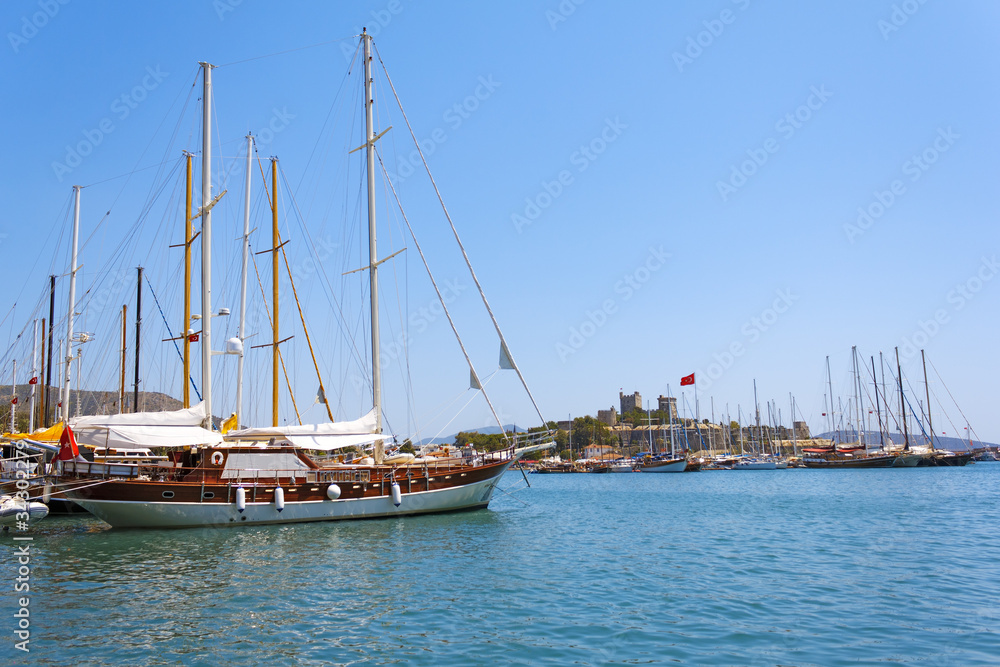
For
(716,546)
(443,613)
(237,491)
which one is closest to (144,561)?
(237,491)

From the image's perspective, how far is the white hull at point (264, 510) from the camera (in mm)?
23828

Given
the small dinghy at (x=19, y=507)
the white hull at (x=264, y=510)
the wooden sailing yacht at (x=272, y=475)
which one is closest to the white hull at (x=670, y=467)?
the wooden sailing yacht at (x=272, y=475)

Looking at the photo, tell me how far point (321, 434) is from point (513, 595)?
48.3 feet

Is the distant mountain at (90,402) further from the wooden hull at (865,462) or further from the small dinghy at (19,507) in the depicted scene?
the wooden hull at (865,462)

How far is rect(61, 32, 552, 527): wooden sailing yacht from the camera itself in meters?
23.9

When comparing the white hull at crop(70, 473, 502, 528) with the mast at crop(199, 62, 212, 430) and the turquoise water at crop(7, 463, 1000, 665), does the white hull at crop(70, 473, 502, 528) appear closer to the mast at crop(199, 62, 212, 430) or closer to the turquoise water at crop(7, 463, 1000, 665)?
the turquoise water at crop(7, 463, 1000, 665)

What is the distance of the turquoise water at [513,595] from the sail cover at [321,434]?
318 cm

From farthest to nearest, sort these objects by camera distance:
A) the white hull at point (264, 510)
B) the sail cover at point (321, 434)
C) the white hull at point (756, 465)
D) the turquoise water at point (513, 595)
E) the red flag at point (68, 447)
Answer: the white hull at point (756, 465) → the sail cover at point (321, 434) → the white hull at point (264, 510) → the red flag at point (68, 447) → the turquoise water at point (513, 595)

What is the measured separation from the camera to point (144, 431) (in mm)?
24062

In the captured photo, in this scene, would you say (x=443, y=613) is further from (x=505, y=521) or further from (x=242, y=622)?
(x=505, y=521)

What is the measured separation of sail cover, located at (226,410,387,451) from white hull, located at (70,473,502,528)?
2262 mm

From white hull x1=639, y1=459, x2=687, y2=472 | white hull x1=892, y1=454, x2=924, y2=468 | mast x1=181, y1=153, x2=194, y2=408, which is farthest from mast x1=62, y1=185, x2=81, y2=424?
white hull x1=892, y1=454, x2=924, y2=468

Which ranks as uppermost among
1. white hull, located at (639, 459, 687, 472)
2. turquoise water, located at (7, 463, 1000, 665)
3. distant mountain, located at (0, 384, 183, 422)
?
distant mountain, located at (0, 384, 183, 422)

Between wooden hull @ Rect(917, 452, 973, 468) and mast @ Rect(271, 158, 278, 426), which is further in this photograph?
wooden hull @ Rect(917, 452, 973, 468)
